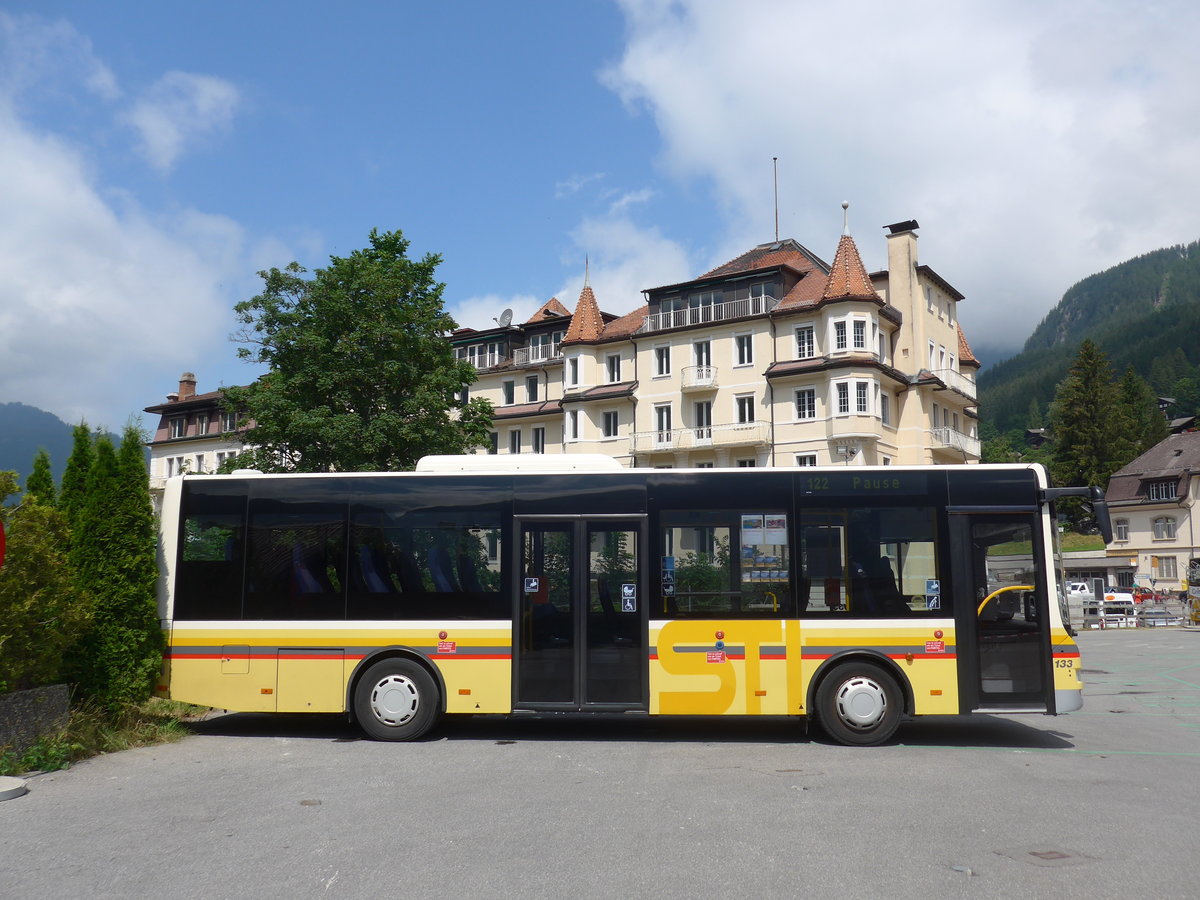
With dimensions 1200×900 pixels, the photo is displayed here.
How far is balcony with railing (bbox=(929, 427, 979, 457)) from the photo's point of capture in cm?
5253

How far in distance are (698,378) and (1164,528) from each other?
135ft

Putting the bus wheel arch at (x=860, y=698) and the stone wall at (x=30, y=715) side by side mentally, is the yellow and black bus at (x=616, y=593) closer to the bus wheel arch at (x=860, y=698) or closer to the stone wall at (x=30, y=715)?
the bus wheel arch at (x=860, y=698)

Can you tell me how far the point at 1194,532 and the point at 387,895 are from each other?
79188 millimetres

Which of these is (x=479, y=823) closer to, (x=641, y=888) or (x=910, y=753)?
(x=641, y=888)

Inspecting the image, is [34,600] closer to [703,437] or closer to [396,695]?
[396,695]

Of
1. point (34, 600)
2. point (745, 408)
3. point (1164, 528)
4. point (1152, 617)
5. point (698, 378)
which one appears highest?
point (698, 378)

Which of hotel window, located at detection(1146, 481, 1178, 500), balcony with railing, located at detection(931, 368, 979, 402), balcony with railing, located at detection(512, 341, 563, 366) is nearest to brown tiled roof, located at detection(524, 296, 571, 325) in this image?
balcony with railing, located at detection(512, 341, 563, 366)

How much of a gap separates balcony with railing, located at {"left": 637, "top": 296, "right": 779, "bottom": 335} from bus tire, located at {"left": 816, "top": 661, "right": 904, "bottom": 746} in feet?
145

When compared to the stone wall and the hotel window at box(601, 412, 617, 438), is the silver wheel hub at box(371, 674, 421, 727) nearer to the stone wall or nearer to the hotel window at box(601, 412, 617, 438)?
the stone wall

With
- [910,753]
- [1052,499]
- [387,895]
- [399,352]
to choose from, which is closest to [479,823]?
[387,895]

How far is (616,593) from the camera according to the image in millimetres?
11219

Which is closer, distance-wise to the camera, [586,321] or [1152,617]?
Result: [1152,617]

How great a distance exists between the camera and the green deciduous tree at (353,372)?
91.3 feet

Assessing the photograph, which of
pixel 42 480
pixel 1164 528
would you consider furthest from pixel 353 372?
pixel 1164 528
